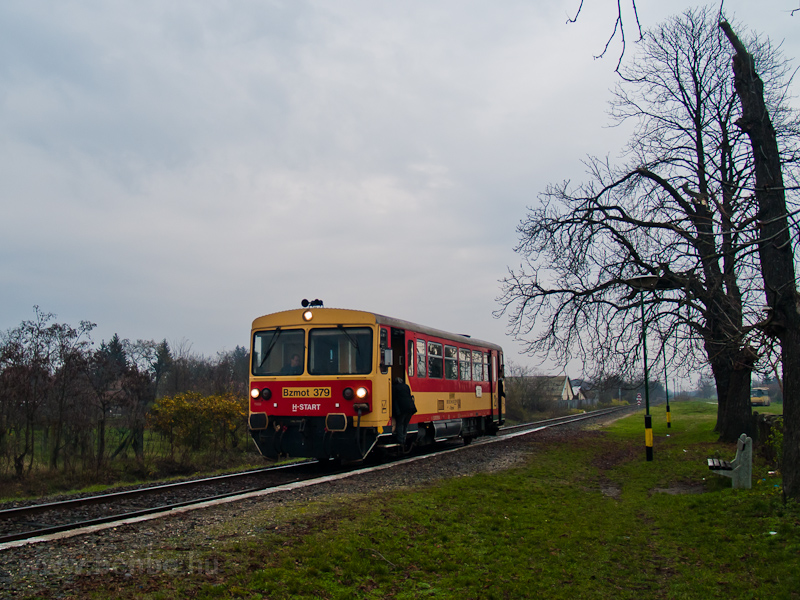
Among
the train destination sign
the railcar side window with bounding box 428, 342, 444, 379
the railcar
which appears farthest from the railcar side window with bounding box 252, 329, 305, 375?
the railcar side window with bounding box 428, 342, 444, 379

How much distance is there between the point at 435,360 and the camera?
15.3 meters

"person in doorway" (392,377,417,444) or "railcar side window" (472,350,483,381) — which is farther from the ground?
"railcar side window" (472,350,483,381)

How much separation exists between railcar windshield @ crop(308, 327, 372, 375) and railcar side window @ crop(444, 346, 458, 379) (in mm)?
4057

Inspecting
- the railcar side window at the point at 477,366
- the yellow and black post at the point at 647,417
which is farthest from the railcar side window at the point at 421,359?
the yellow and black post at the point at 647,417

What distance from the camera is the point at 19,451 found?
65.7 ft

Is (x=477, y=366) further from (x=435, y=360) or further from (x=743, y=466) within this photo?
(x=743, y=466)

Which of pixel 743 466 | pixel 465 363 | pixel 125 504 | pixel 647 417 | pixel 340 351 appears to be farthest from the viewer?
pixel 465 363

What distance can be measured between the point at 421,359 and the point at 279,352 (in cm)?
340

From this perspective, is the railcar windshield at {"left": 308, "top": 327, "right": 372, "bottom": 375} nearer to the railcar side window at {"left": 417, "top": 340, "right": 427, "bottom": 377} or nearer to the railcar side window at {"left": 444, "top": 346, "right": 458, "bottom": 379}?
the railcar side window at {"left": 417, "top": 340, "right": 427, "bottom": 377}

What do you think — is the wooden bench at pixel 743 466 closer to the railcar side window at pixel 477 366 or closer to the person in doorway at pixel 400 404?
the person in doorway at pixel 400 404

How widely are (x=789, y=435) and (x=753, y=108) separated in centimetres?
483

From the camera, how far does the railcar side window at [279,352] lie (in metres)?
12.7

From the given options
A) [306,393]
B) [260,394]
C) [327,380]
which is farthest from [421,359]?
[260,394]

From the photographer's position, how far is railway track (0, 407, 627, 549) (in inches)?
284
